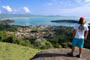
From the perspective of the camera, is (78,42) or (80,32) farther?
(78,42)

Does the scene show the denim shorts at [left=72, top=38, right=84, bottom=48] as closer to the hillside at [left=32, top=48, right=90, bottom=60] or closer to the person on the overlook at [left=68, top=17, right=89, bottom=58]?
the person on the overlook at [left=68, top=17, right=89, bottom=58]

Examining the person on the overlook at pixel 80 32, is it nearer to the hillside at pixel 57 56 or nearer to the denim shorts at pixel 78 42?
the denim shorts at pixel 78 42

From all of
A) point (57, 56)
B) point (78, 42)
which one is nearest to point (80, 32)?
point (78, 42)

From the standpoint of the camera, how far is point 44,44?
17109 mm

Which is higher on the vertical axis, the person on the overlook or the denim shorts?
the person on the overlook

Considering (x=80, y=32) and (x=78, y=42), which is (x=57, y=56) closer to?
(x=78, y=42)

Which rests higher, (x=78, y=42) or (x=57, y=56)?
(x=78, y=42)

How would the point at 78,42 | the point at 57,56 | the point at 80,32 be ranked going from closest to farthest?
the point at 80,32 < the point at 78,42 < the point at 57,56

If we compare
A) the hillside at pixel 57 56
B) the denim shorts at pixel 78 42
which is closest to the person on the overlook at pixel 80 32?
the denim shorts at pixel 78 42

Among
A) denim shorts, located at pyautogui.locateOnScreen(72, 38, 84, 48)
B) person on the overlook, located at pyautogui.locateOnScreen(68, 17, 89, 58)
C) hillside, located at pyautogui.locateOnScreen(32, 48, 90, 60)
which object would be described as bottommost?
hillside, located at pyautogui.locateOnScreen(32, 48, 90, 60)

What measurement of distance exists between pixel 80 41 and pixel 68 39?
57.8 ft

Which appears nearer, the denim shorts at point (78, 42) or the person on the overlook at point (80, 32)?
the person on the overlook at point (80, 32)

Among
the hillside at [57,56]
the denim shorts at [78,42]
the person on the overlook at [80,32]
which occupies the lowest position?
the hillside at [57,56]

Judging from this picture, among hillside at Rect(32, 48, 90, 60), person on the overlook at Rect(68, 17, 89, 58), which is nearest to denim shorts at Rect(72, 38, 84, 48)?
person on the overlook at Rect(68, 17, 89, 58)
